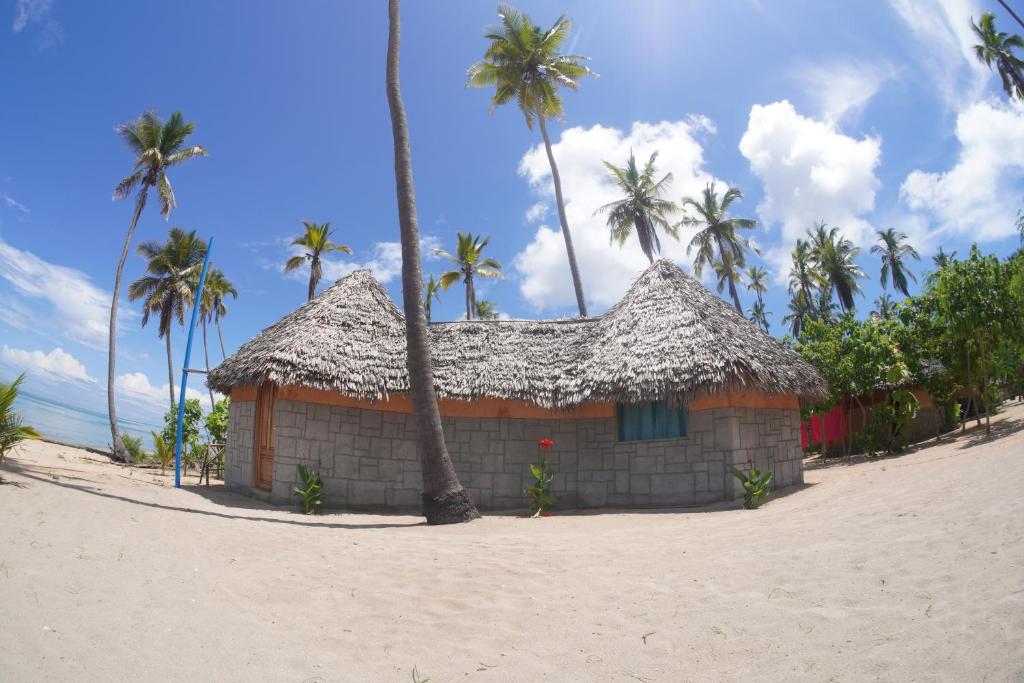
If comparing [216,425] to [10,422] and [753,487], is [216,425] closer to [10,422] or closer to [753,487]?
[10,422]

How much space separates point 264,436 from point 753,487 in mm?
8313

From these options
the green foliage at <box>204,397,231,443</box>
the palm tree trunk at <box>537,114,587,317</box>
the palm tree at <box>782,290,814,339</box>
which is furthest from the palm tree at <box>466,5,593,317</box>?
the palm tree at <box>782,290,814,339</box>

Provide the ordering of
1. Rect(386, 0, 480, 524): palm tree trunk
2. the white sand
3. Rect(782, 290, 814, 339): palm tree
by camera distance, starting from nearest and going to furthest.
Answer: the white sand < Rect(386, 0, 480, 524): palm tree trunk < Rect(782, 290, 814, 339): palm tree

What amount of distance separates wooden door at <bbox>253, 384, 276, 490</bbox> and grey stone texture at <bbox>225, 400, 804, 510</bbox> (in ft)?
0.53

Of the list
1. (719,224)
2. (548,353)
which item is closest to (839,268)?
(719,224)

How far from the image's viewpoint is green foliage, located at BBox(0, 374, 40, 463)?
6164 mm

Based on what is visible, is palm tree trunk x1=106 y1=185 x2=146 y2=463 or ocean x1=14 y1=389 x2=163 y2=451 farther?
palm tree trunk x1=106 y1=185 x2=146 y2=463

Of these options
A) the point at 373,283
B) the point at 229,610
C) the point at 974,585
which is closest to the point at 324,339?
the point at 373,283

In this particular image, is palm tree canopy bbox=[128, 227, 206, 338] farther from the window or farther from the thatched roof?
the window

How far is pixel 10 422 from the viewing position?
637cm

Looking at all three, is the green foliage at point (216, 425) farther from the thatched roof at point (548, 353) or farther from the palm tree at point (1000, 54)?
the palm tree at point (1000, 54)

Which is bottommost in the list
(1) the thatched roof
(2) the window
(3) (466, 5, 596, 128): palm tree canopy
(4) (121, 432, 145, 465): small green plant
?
(4) (121, 432, 145, 465): small green plant

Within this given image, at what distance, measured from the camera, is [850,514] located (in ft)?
19.5

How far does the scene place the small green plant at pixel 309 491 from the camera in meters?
9.02
